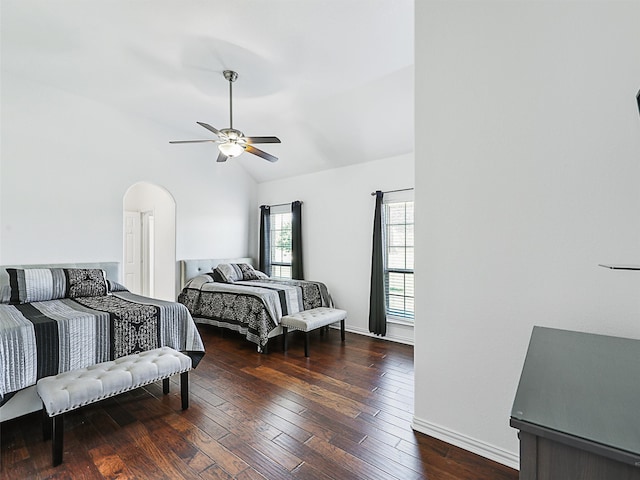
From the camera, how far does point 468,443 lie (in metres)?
1.91

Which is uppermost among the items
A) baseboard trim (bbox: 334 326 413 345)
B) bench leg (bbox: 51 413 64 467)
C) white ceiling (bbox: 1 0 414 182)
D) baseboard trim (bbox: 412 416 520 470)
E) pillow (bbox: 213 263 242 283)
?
white ceiling (bbox: 1 0 414 182)

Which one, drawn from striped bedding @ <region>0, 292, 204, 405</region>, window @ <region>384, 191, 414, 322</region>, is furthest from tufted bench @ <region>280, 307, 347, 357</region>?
striped bedding @ <region>0, 292, 204, 405</region>

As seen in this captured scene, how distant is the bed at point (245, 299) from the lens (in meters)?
3.73

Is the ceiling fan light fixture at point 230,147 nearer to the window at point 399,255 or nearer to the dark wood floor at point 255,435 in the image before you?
the window at point 399,255

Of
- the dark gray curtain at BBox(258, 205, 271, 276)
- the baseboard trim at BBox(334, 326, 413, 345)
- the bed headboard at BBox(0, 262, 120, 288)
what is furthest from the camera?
the dark gray curtain at BBox(258, 205, 271, 276)

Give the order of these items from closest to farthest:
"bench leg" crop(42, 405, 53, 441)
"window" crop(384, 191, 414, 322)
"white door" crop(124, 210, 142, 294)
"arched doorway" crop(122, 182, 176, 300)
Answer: "bench leg" crop(42, 405, 53, 441) < "window" crop(384, 191, 414, 322) < "arched doorway" crop(122, 182, 176, 300) < "white door" crop(124, 210, 142, 294)

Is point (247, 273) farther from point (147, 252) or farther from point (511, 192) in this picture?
point (511, 192)

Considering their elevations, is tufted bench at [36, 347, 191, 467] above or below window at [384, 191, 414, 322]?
below

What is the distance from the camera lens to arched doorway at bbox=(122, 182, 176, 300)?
5527 mm

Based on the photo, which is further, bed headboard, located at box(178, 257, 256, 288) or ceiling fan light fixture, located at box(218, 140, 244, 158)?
bed headboard, located at box(178, 257, 256, 288)

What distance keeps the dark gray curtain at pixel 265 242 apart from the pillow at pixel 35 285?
3.00 meters

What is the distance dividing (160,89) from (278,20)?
6.34 feet

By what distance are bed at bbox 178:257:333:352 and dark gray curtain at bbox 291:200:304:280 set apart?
0.52 metres

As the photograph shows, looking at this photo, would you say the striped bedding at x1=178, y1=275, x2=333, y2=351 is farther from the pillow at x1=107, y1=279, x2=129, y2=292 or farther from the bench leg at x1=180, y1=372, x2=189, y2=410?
the bench leg at x1=180, y1=372, x2=189, y2=410
